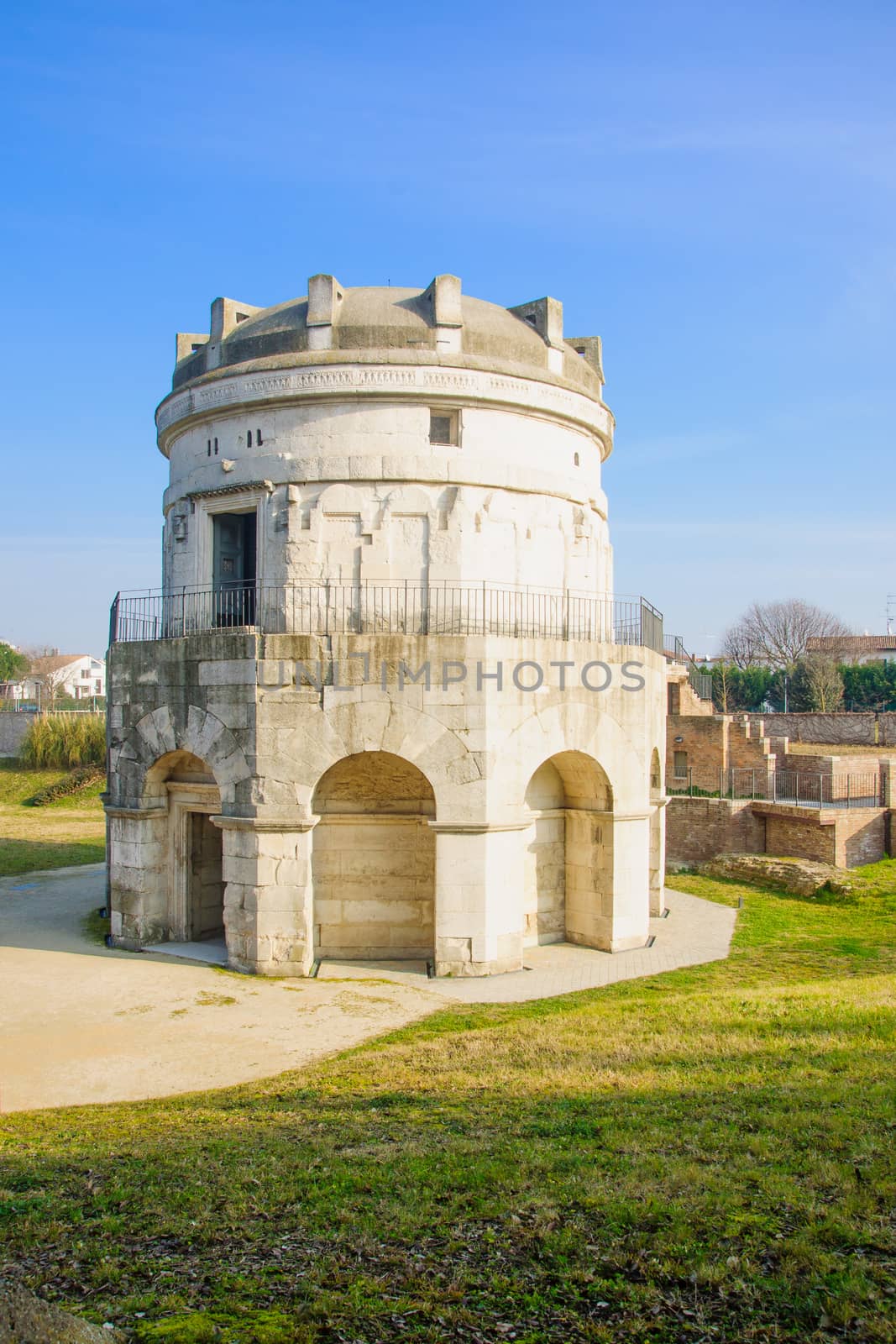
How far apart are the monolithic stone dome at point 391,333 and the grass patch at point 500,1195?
11.8 metres

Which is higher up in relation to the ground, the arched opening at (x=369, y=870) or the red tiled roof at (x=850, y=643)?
the red tiled roof at (x=850, y=643)

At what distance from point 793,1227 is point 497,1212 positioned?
1.81 m

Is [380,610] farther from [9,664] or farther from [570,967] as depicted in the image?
[9,664]

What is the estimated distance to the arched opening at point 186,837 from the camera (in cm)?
1748

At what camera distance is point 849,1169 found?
6.72 metres

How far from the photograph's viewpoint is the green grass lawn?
2897cm

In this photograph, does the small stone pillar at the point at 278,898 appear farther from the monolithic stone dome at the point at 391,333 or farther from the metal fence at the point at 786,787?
the metal fence at the point at 786,787

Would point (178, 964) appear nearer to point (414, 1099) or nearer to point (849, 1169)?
point (414, 1099)

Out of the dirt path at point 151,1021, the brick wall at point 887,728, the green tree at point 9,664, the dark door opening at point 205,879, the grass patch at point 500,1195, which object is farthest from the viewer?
the green tree at point 9,664

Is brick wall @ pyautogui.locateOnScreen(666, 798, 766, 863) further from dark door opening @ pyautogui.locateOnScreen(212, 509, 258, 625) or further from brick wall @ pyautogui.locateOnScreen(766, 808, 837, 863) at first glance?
dark door opening @ pyautogui.locateOnScreen(212, 509, 258, 625)

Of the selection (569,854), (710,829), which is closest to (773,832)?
(710,829)

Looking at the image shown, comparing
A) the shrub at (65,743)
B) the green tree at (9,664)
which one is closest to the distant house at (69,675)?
the green tree at (9,664)

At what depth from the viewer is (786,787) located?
30828mm
